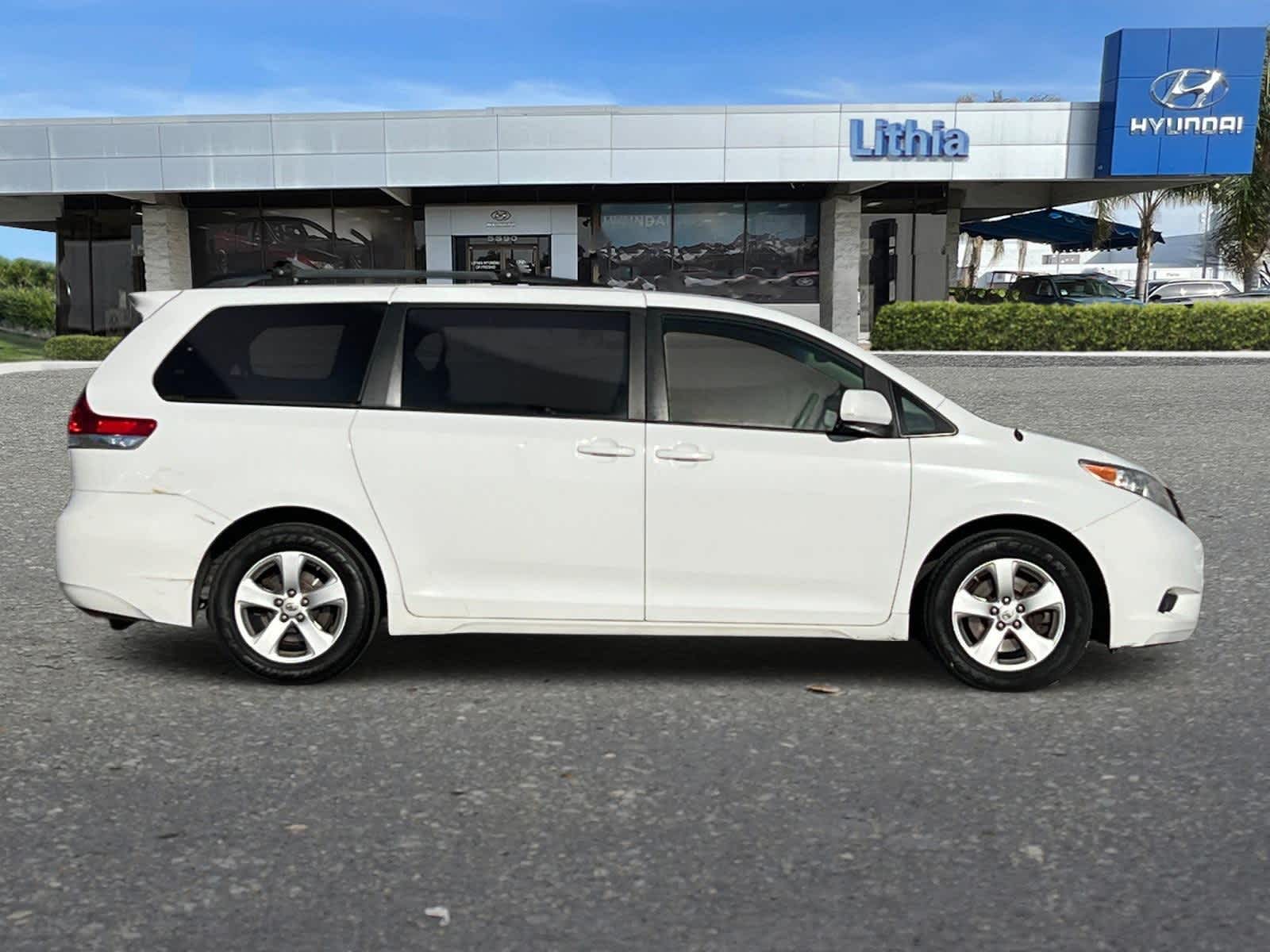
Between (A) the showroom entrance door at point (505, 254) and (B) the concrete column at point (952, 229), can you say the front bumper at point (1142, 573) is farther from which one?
(B) the concrete column at point (952, 229)

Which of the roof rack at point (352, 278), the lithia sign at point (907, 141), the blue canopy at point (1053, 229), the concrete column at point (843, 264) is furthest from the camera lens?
the blue canopy at point (1053, 229)

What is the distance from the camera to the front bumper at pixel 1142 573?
496cm

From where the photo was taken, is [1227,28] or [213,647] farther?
[1227,28]

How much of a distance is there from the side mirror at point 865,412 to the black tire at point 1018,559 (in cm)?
58

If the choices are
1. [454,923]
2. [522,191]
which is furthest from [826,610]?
[522,191]

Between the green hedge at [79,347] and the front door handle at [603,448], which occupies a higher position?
the front door handle at [603,448]

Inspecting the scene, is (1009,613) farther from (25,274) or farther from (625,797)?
(25,274)

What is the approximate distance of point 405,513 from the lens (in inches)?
197

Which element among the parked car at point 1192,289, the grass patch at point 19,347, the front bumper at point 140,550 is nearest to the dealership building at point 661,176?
the grass patch at point 19,347

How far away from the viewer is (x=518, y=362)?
16.8ft

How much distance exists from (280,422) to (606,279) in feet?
87.1

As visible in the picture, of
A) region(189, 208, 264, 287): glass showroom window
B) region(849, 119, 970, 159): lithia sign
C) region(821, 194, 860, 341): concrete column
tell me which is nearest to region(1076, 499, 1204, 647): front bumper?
region(849, 119, 970, 159): lithia sign

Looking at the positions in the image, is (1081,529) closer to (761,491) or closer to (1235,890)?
(761,491)

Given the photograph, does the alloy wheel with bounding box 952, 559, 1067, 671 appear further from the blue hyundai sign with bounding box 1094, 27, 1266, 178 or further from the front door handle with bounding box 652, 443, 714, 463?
the blue hyundai sign with bounding box 1094, 27, 1266, 178
